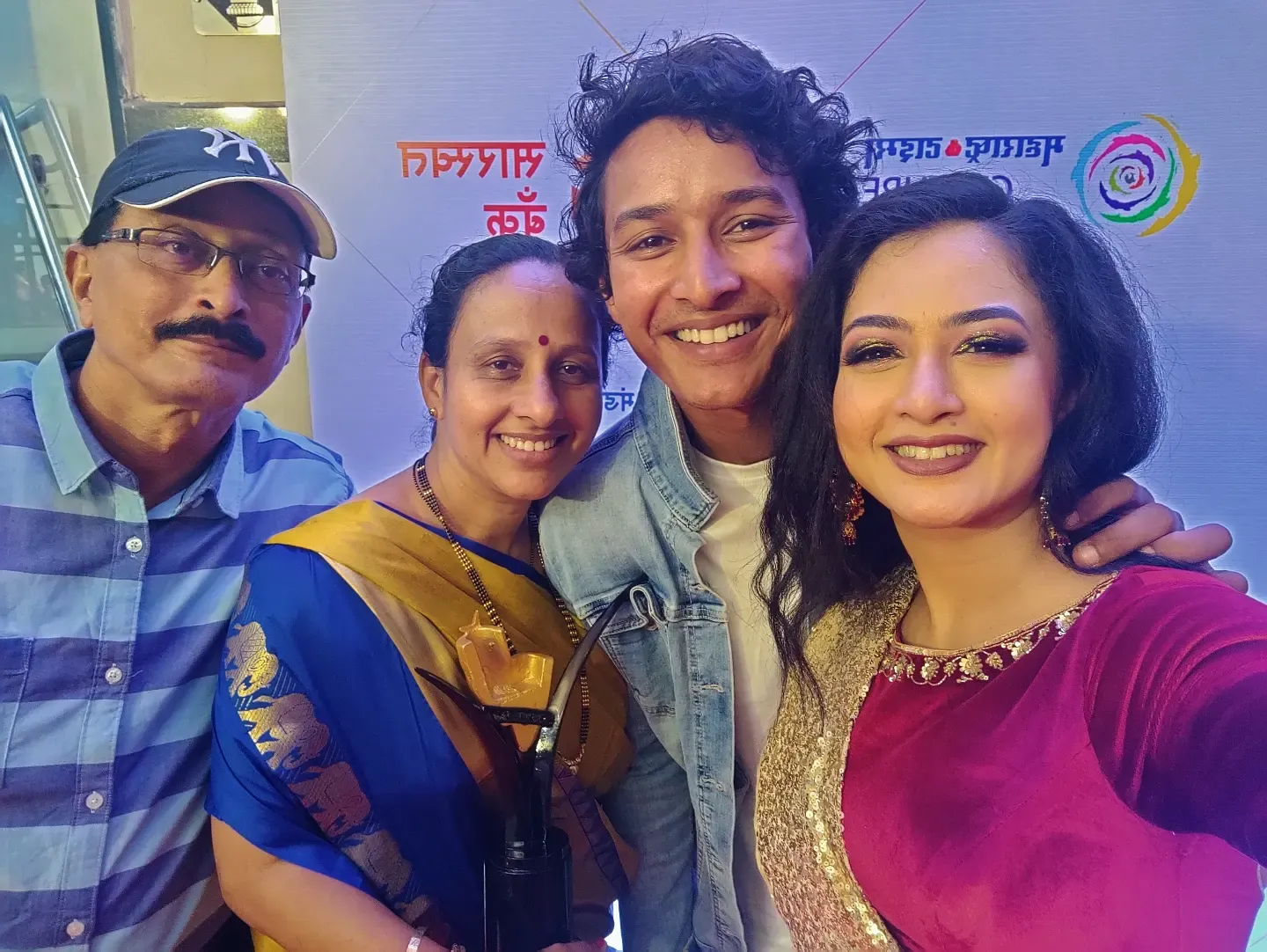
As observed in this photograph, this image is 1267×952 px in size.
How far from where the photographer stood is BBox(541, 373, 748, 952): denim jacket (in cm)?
124

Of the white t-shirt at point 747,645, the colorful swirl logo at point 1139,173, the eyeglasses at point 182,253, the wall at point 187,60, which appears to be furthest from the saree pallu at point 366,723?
the colorful swirl logo at point 1139,173

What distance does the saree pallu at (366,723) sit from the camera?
102cm

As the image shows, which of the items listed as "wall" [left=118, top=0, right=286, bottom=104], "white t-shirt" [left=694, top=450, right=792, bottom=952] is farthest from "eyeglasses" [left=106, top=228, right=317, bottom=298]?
"wall" [left=118, top=0, right=286, bottom=104]

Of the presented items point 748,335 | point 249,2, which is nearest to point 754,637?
point 748,335

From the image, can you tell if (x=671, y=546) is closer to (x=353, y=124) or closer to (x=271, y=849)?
(x=271, y=849)

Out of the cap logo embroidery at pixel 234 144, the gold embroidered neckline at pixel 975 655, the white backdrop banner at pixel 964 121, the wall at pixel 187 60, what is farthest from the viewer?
the wall at pixel 187 60

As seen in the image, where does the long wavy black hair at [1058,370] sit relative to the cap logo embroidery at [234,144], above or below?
below

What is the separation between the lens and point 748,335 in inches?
45.5

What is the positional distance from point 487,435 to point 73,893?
929 mm

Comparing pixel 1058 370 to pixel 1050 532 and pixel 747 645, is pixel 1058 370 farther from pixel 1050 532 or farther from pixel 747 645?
pixel 747 645

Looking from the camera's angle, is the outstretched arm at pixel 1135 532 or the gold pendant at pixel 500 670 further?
the gold pendant at pixel 500 670

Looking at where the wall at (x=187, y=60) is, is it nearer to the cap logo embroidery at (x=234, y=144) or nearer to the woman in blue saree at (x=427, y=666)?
the cap logo embroidery at (x=234, y=144)

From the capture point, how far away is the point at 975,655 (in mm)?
843

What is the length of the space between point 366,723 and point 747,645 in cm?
62
